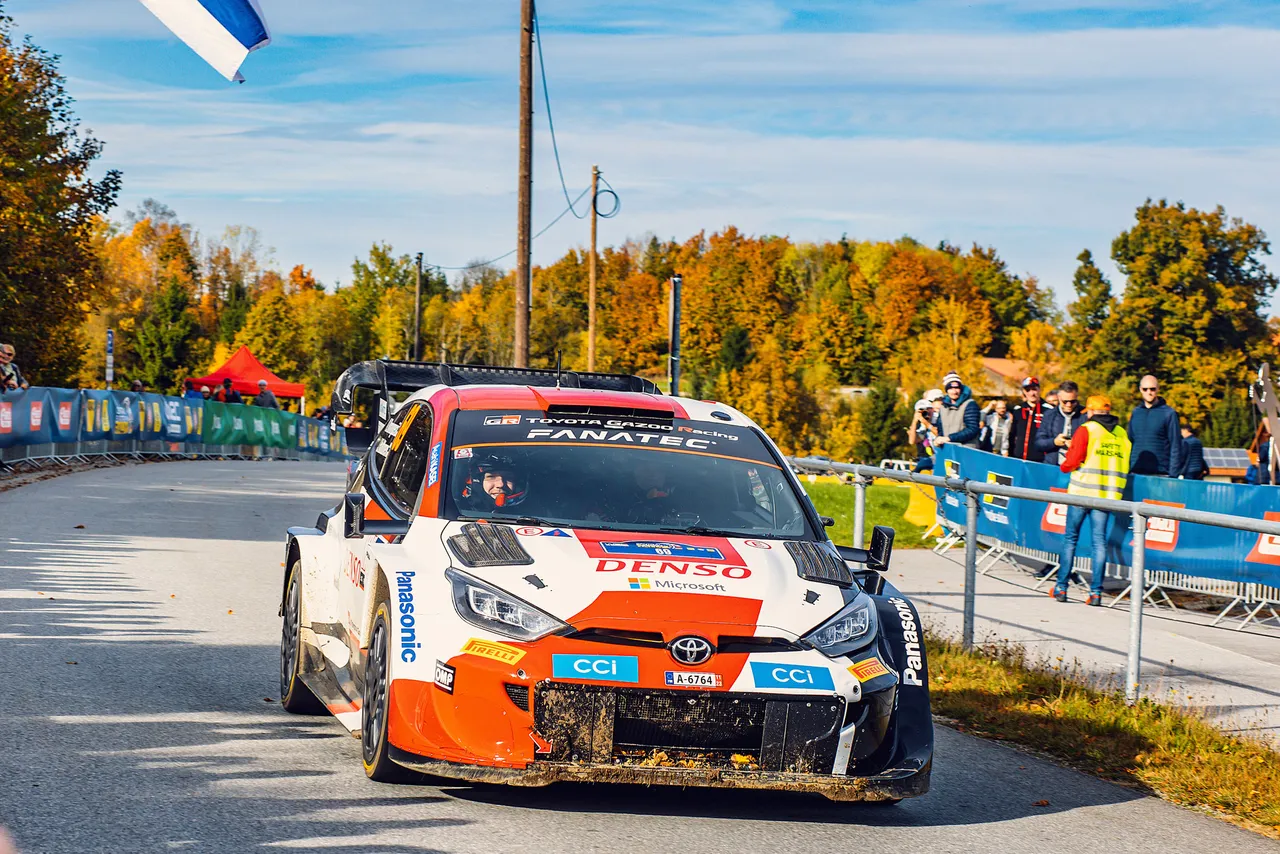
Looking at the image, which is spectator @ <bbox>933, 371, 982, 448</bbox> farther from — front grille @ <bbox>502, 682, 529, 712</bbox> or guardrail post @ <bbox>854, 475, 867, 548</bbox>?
front grille @ <bbox>502, 682, 529, 712</bbox>

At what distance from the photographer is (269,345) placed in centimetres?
12331

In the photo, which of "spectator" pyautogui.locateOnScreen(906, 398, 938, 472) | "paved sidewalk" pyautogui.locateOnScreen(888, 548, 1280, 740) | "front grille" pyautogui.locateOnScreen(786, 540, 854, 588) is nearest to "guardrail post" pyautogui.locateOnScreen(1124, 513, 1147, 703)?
"paved sidewalk" pyautogui.locateOnScreen(888, 548, 1280, 740)

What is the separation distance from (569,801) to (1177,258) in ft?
302

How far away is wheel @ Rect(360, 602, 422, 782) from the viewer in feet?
19.1

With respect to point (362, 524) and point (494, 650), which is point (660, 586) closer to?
point (494, 650)

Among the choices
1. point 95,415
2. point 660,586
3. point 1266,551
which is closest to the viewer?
point 660,586

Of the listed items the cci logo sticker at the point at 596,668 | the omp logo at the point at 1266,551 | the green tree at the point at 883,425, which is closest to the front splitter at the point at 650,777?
the cci logo sticker at the point at 596,668

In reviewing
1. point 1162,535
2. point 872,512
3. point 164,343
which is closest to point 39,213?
point 872,512

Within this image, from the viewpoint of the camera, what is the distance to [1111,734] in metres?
7.89

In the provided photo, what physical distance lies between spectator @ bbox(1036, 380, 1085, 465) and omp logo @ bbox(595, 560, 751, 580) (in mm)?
10266

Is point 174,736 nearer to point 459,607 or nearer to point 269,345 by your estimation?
point 459,607

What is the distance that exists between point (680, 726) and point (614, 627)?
413 mm

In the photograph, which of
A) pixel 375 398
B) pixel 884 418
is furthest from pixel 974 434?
pixel 884 418

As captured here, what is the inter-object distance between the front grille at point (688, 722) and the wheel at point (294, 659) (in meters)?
2.47
